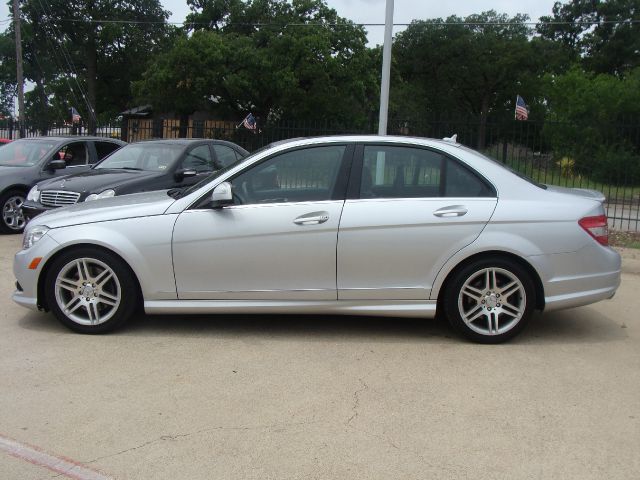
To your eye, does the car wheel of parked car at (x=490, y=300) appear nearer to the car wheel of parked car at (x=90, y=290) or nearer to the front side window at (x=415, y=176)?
the front side window at (x=415, y=176)

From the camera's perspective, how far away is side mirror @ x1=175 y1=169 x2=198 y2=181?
859 centimetres

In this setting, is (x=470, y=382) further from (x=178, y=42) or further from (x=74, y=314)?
(x=178, y=42)

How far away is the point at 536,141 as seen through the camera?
14.0 m

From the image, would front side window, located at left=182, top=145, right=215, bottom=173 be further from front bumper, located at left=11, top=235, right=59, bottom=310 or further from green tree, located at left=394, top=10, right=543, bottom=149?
green tree, located at left=394, top=10, right=543, bottom=149

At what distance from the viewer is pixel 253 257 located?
16.3 feet

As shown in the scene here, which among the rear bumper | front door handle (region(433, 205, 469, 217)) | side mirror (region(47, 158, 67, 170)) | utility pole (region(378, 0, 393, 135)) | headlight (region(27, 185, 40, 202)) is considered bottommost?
the rear bumper

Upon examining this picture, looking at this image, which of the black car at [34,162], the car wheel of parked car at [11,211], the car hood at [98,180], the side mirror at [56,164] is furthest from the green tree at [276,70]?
the car hood at [98,180]

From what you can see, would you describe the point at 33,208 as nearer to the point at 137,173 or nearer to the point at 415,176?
the point at 137,173

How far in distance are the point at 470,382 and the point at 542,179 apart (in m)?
13.4

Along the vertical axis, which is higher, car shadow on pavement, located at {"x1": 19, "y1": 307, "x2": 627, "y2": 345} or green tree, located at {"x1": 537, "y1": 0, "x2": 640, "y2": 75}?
green tree, located at {"x1": 537, "y1": 0, "x2": 640, "y2": 75}

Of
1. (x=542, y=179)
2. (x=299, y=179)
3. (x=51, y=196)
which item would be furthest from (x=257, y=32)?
(x=299, y=179)

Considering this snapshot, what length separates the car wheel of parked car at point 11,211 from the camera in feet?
33.1

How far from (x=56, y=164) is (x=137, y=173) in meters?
2.23

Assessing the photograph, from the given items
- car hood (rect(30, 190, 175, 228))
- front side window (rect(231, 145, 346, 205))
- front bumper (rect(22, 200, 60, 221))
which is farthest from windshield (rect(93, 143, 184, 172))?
front side window (rect(231, 145, 346, 205))
